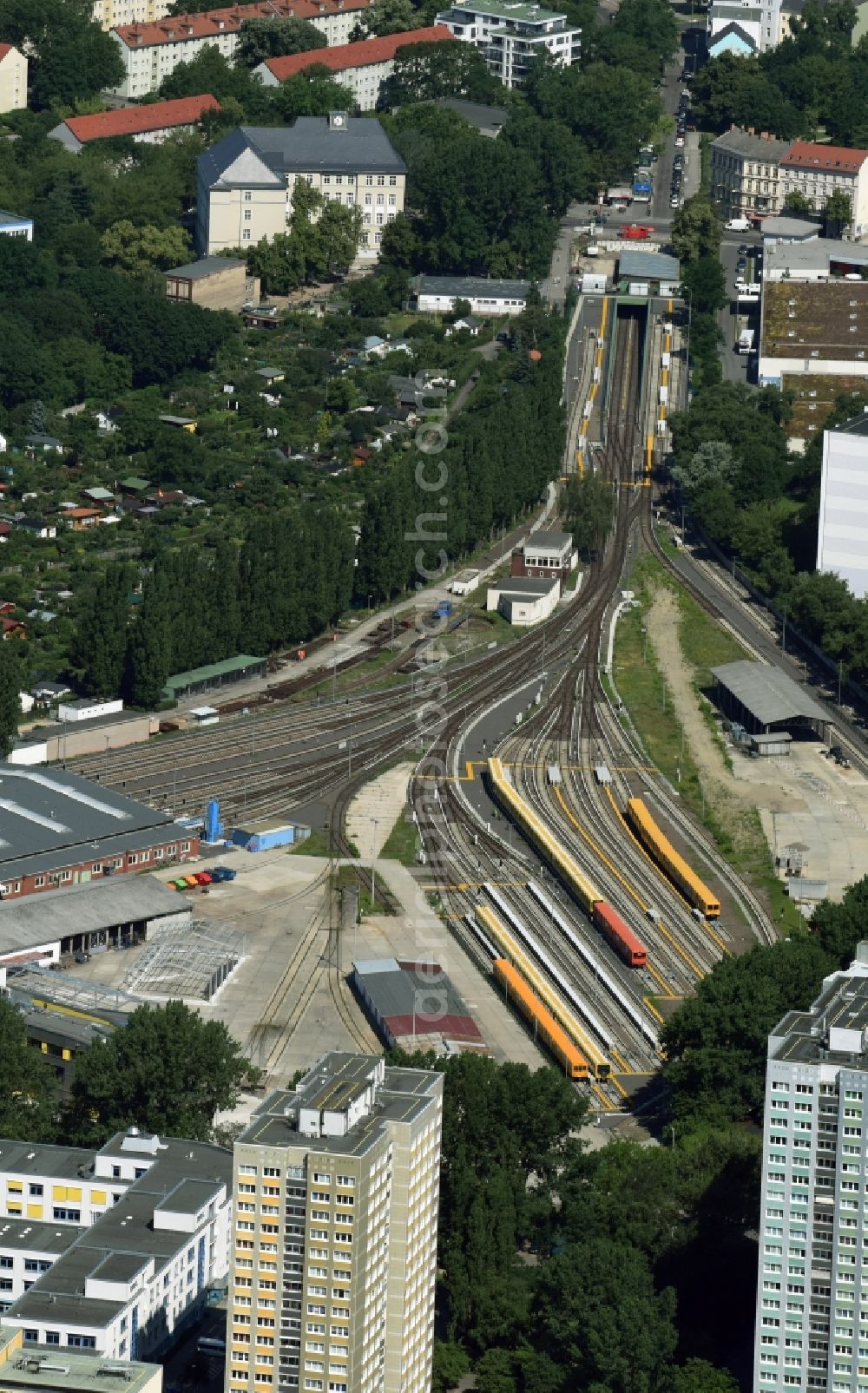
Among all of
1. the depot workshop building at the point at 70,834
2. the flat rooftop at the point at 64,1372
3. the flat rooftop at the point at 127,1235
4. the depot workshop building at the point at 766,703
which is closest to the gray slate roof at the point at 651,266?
the depot workshop building at the point at 766,703

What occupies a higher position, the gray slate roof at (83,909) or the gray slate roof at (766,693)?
the gray slate roof at (766,693)

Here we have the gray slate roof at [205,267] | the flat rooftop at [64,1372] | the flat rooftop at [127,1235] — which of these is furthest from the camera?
the gray slate roof at [205,267]

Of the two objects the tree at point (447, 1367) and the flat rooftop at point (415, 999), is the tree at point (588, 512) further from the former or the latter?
the tree at point (447, 1367)

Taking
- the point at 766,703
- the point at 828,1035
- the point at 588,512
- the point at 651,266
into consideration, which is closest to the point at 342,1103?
the point at 828,1035

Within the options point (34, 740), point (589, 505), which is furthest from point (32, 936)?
point (589, 505)

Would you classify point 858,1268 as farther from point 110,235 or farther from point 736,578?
point 110,235

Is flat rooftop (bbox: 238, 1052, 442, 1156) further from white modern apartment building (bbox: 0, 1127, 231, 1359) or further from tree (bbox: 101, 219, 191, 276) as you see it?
tree (bbox: 101, 219, 191, 276)
